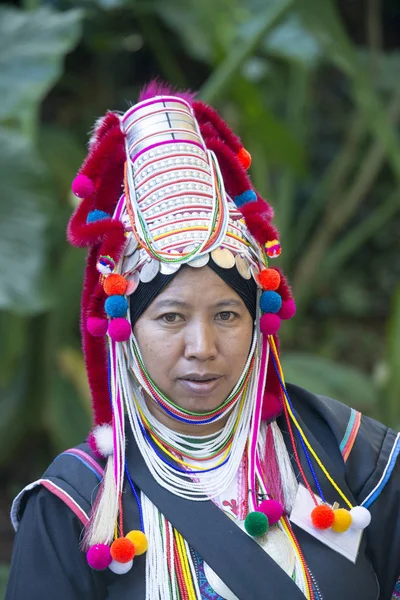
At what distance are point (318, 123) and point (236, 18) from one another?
222 cm

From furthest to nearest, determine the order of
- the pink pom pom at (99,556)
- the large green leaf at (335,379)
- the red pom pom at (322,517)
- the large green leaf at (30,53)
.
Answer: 1. the large green leaf at (335,379)
2. the large green leaf at (30,53)
3. the red pom pom at (322,517)
4. the pink pom pom at (99,556)

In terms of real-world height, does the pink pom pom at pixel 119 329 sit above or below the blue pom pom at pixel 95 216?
below

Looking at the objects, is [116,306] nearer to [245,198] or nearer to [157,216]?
[157,216]

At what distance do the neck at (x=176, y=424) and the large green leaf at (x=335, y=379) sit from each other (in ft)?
5.45

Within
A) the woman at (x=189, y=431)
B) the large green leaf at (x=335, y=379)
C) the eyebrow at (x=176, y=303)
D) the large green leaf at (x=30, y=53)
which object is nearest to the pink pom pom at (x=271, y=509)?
the woman at (x=189, y=431)

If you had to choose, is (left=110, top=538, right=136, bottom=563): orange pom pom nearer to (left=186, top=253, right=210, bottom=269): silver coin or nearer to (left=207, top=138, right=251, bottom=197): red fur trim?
(left=186, top=253, right=210, bottom=269): silver coin

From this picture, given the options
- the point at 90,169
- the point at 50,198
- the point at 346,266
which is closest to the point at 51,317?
the point at 50,198

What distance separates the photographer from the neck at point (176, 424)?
4.83ft

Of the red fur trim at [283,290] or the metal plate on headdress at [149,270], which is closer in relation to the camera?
the metal plate on headdress at [149,270]

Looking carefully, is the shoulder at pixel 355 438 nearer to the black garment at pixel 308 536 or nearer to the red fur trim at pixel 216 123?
the black garment at pixel 308 536

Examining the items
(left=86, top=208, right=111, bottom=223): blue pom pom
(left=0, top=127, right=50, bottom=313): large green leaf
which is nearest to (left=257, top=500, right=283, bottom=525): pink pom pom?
(left=86, top=208, right=111, bottom=223): blue pom pom

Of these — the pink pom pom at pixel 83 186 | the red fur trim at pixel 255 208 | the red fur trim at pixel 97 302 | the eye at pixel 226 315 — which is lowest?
the eye at pixel 226 315

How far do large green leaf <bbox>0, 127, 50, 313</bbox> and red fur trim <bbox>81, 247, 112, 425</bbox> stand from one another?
4.12 ft

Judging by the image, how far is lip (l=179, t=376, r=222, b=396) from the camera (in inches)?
54.7
